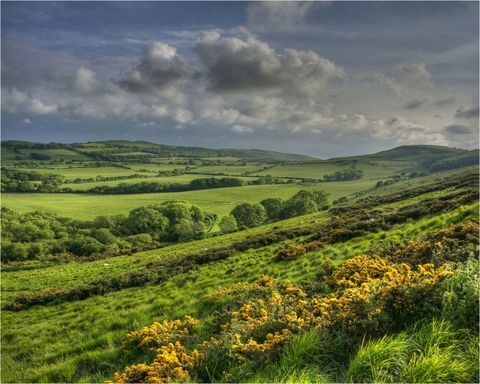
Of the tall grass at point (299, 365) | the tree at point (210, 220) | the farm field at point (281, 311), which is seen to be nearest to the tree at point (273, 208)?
the tree at point (210, 220)

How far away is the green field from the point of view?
140875 mm

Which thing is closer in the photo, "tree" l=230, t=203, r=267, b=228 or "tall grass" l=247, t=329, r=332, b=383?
"tall grass" l=247, t=329, r=332, b=383

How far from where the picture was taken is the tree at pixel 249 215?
10892 centimetres

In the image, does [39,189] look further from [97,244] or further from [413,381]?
[413,381]

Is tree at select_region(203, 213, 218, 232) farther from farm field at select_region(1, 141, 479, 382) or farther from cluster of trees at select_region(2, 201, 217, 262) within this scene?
farm field at select_region(1, 141, 479, 382)

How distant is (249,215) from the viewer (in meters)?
110

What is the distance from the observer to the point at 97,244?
270ft

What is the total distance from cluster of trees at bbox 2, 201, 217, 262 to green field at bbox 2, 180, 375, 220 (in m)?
15.3

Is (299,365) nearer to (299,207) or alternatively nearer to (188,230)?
(188,230)

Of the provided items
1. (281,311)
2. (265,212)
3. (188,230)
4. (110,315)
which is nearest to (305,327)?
(281,311)

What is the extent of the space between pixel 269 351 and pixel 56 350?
35.4ft

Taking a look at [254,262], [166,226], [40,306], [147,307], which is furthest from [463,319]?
[166,226]

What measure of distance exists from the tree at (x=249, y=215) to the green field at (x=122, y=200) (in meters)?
35.8

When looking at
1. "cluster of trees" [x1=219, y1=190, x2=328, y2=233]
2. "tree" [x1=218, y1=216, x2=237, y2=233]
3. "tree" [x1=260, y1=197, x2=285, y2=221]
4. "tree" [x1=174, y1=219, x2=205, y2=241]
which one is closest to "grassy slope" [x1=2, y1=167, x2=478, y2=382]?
"tree" [x1=174, y1=219, x2=205, y2=241]
